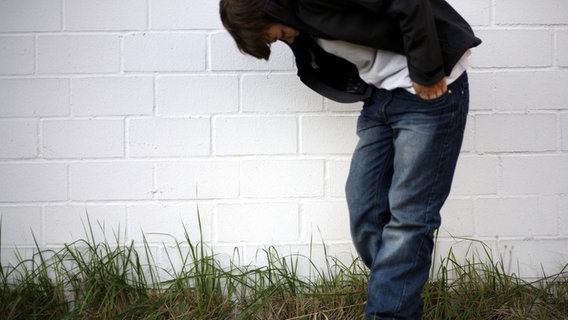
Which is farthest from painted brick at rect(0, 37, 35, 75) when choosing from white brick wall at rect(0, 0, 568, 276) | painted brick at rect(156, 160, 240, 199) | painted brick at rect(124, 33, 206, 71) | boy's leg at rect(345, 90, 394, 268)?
boy's leg at rect(345, 90, 394, 268)

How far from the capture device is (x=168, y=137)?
2527mm

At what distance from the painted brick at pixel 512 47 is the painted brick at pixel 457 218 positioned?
2.11 feet

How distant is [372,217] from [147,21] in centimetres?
134

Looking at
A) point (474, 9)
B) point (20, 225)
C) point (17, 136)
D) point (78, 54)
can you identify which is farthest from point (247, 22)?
point (20, 225)

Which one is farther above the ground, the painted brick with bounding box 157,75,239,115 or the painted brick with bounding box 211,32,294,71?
the painted brick with bounding box 211,32,294,71

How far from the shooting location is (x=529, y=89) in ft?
8.29

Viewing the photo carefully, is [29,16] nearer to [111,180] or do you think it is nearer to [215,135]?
[111,180]

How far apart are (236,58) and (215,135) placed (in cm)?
37

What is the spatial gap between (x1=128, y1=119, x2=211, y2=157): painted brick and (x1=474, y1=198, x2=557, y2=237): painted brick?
1.32 metres

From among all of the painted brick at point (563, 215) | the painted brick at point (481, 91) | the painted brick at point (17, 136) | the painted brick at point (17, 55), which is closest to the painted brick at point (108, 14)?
the painted brick at point (17, 55)

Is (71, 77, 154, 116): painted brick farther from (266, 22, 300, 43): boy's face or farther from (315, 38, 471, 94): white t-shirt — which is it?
(315, 38, 471, 94): white t-shirt

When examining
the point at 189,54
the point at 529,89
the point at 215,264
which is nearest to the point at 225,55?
the point at 189,54

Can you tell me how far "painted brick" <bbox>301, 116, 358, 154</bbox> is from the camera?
8.30ft

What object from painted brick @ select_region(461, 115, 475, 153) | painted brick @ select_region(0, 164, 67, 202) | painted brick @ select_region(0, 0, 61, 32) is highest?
painted brick @ select_region(0, 0, 61, 32)
